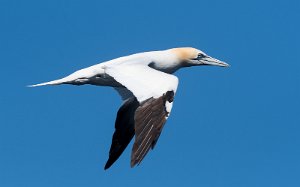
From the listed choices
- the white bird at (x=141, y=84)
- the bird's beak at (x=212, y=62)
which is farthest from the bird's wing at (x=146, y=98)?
the bird's beak at (x=212, y=62)

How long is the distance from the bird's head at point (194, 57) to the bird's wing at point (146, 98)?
6.25 ft

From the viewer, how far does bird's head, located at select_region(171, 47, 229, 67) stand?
20.2 metres

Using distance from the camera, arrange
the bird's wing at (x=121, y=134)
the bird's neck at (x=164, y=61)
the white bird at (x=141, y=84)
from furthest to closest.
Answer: the bird's wing at (x=121, y=134), the bird's neck at (x=164, y=61), the white bird at (x=141, y=84)

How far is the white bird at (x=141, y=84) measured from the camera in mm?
15320

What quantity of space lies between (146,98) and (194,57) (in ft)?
14.8

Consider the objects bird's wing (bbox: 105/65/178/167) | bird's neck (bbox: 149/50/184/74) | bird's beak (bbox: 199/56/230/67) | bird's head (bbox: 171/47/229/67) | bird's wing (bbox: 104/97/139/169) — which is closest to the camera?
bird's wing (bbox: 105/65/178/167)

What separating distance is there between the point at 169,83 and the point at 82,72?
2.60m

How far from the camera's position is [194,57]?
20484 millimetres

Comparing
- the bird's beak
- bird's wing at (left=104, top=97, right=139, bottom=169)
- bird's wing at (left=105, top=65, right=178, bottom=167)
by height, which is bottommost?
bird's wing at (left=104, top=97, right=139, bottom=169)

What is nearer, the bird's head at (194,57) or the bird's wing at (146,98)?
the bird's wing at (146,98)

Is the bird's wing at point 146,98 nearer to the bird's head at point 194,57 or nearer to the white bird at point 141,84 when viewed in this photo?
the white bird at point 141,84

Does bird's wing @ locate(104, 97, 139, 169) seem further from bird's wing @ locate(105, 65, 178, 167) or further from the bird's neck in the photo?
bird's wing @ locate(105, 65, 178, 167)

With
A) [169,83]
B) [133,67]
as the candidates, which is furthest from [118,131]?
[169,83]

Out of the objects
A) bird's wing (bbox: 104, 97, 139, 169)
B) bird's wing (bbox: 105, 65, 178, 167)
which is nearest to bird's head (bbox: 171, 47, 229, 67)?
bird's wing (bbox: 104, 97, 139, 169)
